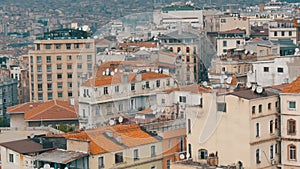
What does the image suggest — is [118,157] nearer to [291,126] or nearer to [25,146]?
[25,146]

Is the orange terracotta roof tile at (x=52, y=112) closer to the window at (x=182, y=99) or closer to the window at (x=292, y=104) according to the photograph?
the window at (x=182, y=99)

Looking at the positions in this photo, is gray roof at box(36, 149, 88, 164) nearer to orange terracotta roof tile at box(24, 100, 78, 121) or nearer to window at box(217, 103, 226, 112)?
window at box(217, 103, 226, 112)

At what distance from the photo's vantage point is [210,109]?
2298cm

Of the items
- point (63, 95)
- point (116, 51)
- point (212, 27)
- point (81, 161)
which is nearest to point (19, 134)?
point (81, 161)

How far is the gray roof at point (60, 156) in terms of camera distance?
2316 cm

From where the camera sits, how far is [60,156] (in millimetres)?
23531

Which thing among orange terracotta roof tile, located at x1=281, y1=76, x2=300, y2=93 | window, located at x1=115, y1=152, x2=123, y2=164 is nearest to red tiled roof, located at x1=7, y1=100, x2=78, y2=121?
window, located at x1=115, y1=152, x2=123, y2=164

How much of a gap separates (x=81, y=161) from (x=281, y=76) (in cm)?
807

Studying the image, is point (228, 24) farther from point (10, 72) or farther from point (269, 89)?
point (269, 89)

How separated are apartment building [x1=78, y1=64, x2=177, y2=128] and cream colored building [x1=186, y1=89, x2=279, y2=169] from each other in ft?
11.8

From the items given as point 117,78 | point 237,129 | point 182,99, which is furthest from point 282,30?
point 237,129

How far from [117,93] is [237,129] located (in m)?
8.14

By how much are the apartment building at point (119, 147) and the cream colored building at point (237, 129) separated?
1252mm

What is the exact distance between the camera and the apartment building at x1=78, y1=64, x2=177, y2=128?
28234mm
